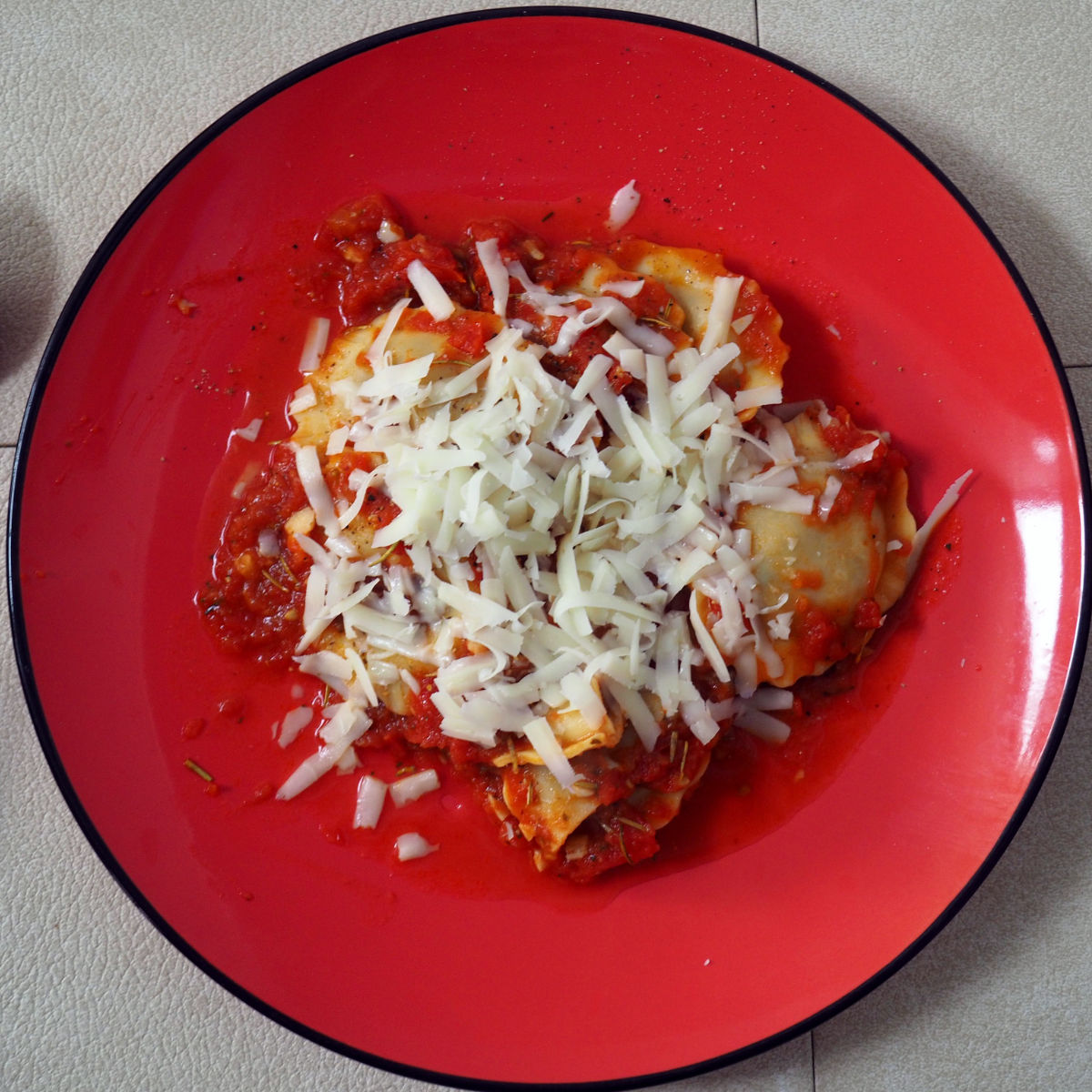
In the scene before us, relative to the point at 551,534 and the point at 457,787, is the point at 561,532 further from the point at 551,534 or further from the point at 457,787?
the point at 457,787

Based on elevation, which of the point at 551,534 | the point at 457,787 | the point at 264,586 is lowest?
the point at 457,787

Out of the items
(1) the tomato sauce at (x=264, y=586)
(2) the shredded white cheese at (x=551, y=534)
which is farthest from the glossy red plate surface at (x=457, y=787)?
(2) the shredded white cheese at (x=551, y=534)

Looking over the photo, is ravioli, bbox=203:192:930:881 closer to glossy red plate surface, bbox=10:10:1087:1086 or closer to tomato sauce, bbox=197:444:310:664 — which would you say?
tomato sauce, bbox=197:444:310:664

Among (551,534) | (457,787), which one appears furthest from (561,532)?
(457,787)

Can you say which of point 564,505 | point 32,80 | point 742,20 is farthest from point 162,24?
point 564,505

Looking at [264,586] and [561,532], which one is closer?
[561,532]

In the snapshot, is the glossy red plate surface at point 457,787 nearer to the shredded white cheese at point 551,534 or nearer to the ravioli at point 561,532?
the ravioli at point 561,532

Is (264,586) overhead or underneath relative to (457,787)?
overhead

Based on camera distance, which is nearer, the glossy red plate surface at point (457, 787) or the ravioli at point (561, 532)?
the ravioli at point (561, 532)

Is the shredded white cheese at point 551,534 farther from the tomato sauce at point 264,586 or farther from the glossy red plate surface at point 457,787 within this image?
the glossy red plate surface at point 457,787
